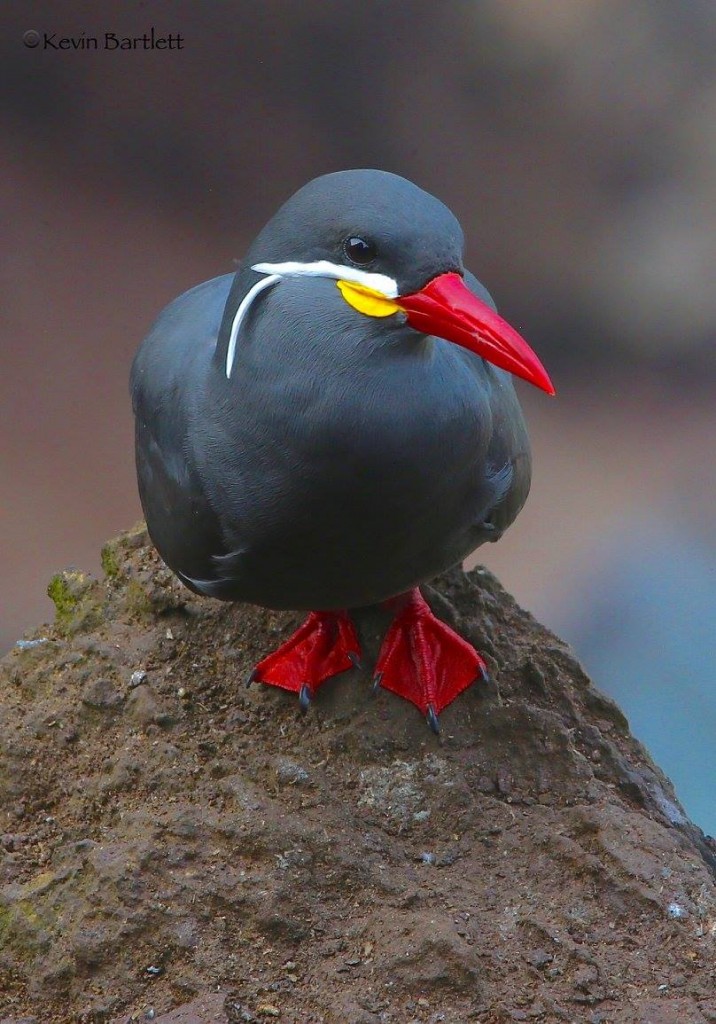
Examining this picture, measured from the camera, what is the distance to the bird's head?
2.44 m

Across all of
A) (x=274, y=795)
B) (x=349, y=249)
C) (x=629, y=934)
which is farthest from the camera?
(x=274, y=795)

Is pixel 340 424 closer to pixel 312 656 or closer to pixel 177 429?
pixel 177 429

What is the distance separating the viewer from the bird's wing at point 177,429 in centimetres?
315

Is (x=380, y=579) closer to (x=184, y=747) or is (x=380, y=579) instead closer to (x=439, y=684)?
(x=439, y=684)

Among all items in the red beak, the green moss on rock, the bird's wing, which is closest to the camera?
the red beak

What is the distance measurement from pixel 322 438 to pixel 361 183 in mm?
554

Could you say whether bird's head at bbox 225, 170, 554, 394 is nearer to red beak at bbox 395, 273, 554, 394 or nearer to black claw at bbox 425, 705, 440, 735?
red beak at bbox 395, 273, 554, 394

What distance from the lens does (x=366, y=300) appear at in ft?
8.50

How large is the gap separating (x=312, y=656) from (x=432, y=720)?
384mm

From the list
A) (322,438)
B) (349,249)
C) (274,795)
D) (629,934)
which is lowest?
(629,934)

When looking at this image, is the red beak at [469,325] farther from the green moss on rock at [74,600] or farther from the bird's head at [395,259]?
the green moss on rock at [74,600]

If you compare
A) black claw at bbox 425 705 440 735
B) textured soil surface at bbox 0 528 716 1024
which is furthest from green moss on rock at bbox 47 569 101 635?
black claw at bbox 425 705 440 735

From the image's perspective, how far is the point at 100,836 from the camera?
10.2 ft

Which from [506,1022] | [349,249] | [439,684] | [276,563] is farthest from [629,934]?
[349,249]
